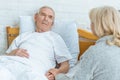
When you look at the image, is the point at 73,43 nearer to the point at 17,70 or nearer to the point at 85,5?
the point at 85,5

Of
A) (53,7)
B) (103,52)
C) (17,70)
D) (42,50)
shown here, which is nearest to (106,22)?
(103,52)

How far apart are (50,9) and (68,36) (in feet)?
1.10

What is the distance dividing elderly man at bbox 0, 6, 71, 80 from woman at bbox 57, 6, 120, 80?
0.64m

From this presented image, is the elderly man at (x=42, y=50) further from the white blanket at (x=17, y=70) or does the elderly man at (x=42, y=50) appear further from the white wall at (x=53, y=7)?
the white wall at (x=53, y=7)

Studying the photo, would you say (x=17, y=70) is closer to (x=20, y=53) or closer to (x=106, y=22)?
(x=20, y=53)

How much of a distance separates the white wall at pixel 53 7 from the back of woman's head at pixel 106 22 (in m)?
1.16

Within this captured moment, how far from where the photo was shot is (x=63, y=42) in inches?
97.3

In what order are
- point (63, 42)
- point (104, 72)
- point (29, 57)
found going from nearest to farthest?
point (104, 72), point (29, 57), point (63, 42)

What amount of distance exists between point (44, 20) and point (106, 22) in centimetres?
105

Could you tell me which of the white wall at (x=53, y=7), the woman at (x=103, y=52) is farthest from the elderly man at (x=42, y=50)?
the woman at (x=103, y=52)

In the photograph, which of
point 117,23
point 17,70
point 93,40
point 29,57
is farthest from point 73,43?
point 117,23

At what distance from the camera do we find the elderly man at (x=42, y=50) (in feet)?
7.16

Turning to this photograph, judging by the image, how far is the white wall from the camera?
277 centimetres

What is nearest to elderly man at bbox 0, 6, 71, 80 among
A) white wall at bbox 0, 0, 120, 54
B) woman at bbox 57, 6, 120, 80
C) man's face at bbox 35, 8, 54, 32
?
man's face at bbox 35, 8, 54, 32
